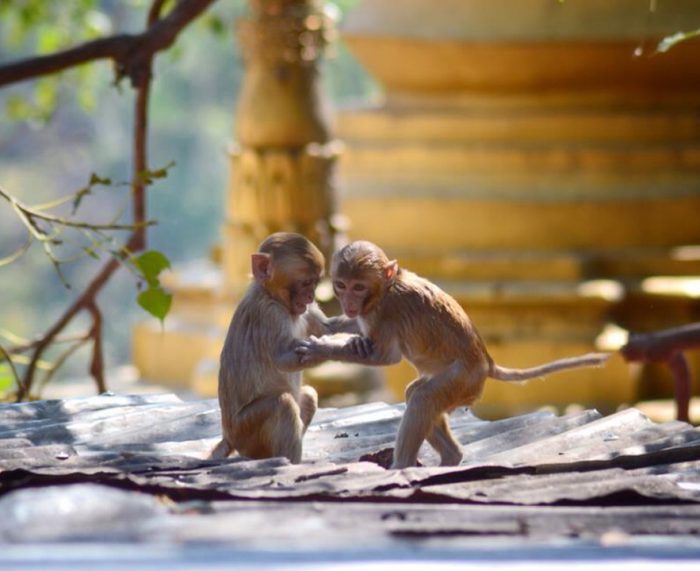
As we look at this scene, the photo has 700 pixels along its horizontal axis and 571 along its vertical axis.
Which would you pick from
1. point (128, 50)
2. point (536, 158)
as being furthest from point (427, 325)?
point (536, 158)

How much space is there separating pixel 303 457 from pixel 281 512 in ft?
3.77

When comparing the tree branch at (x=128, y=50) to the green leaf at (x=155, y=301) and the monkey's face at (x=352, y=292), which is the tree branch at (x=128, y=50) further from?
the monkey's face at (x=352, y=292)

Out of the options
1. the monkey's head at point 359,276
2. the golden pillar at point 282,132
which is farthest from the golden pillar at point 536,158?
the monkey's head at point 359,276

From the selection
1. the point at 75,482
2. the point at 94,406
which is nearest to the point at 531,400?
the point at 94,406

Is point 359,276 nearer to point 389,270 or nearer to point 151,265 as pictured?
point 389,270

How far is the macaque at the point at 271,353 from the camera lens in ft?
15.3

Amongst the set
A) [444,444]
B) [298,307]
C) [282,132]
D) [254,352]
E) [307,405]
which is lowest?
[444,444]

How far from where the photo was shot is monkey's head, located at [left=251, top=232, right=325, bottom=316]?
4672 mm

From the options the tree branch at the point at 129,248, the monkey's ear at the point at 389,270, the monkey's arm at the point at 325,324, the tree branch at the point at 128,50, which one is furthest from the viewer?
the tree branch at the point at 129,248

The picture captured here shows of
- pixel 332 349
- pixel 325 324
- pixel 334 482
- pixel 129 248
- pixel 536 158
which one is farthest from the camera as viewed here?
pixel 536 158

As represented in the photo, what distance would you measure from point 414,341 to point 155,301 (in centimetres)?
93

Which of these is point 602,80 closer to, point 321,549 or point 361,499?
point 361,499

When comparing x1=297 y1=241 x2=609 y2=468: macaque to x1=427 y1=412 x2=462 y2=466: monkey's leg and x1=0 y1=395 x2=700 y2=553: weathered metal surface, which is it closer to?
x1=427 y1=412 x2=462 y2=466: monkey's leg

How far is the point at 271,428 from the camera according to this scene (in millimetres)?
4684
